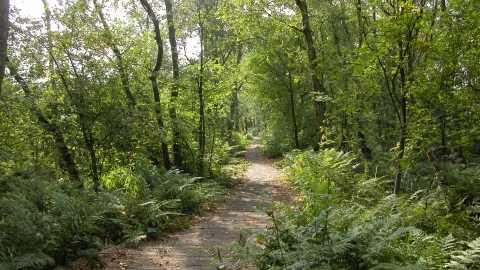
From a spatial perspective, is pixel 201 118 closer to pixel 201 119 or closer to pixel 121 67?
pixel 201 119

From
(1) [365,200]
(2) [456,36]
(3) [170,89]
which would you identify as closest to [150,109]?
(3) [170,89]

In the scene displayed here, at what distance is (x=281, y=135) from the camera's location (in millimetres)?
21953

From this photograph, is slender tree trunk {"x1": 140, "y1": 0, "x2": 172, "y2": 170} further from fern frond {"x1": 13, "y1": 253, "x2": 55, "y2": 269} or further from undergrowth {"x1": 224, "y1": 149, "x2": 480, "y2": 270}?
fern frond {"x1": 13, "y1": 253, "x2": 55, "y2": 269}

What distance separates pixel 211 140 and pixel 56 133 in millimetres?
6343

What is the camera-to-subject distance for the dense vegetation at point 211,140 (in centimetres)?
421

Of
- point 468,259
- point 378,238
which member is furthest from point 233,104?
point 468,259

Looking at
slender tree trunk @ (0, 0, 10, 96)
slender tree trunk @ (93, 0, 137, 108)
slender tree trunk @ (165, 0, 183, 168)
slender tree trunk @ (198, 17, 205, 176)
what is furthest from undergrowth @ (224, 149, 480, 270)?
slender tree trunk @ (198, 17, 205, 176)

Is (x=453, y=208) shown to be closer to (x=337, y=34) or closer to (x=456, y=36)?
(x=456, y=36)

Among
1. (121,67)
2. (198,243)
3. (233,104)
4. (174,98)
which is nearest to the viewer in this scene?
(198,243)

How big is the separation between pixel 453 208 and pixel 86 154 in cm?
845

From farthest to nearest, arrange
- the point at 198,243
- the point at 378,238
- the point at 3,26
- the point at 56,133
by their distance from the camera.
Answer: the point at 56,133 → the point at 198,243 → the point at 3,26 → the point at 378,238

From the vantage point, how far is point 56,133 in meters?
8.29

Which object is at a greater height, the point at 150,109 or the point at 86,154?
the point at 150,109

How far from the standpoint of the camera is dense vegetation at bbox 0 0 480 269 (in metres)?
4.21
